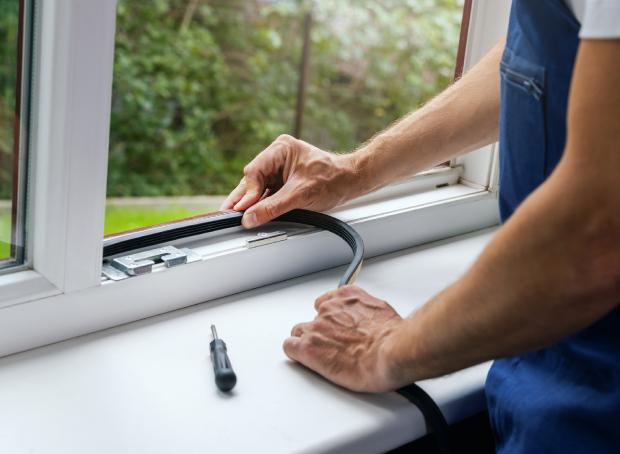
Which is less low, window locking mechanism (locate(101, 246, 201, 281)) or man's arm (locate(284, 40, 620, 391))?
man's arm (locate(284, 40, 620, 391))

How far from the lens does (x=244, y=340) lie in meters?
1.11

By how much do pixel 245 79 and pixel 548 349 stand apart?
427 cm

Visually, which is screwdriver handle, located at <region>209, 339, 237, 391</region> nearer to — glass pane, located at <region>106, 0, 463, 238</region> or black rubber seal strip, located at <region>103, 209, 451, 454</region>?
black rubber seal strip, located at <region>103, 209, 451, 454</region>

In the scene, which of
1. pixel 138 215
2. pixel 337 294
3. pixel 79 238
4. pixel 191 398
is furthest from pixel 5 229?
pixel 138 215

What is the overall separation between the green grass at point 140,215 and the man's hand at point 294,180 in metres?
2.46

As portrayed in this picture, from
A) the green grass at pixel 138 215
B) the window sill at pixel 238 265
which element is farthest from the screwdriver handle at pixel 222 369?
the green grass at pixel 138 215

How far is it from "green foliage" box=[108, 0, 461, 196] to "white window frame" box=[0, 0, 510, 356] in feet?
11.3

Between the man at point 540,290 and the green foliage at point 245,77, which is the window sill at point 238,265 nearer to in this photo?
the man at point 540,290

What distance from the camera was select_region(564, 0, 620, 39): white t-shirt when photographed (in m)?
0.69

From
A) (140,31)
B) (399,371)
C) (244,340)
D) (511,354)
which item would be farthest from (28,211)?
(140,31)

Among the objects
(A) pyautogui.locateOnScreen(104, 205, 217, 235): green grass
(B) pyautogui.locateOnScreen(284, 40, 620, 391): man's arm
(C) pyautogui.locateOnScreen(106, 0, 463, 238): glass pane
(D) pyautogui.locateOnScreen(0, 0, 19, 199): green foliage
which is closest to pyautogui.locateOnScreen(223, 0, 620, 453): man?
(B) pyautogui.locateOnScreen(284, 40, 620, 391): man's arm

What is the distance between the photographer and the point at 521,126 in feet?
3.16

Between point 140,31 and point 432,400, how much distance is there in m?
4.16

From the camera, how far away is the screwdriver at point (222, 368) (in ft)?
3.21
